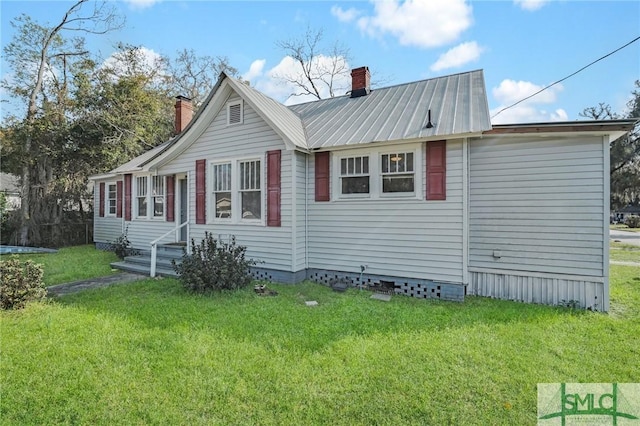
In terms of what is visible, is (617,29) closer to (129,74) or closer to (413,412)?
(413,412)

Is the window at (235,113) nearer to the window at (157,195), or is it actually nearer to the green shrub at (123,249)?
the window at (157,195)

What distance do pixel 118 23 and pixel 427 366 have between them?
76.1ft

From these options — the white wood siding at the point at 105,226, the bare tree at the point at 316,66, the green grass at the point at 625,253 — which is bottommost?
the green grass at the point at 625,253

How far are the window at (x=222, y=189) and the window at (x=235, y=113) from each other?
1239 mm

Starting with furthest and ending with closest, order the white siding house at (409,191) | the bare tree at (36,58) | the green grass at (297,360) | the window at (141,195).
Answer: the bare tree at (36,58), the window at (141,195), the white siding house at (409,191), the green grass at (297,360)

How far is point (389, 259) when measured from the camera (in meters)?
7.30

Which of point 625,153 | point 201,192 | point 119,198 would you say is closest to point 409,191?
point 201,192

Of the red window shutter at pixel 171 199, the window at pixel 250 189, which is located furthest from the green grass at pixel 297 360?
the red window shutter at pixel 171 199

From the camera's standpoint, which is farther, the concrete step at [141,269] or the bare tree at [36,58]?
the bare tree at [36,58]

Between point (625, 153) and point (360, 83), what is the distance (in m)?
34.8

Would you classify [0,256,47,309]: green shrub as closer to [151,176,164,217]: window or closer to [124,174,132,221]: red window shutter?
[151,176,164,217]: window

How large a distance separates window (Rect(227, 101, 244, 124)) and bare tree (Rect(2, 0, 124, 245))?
12601mm

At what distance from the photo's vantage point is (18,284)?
18.4 ft

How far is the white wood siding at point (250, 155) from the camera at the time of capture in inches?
312
